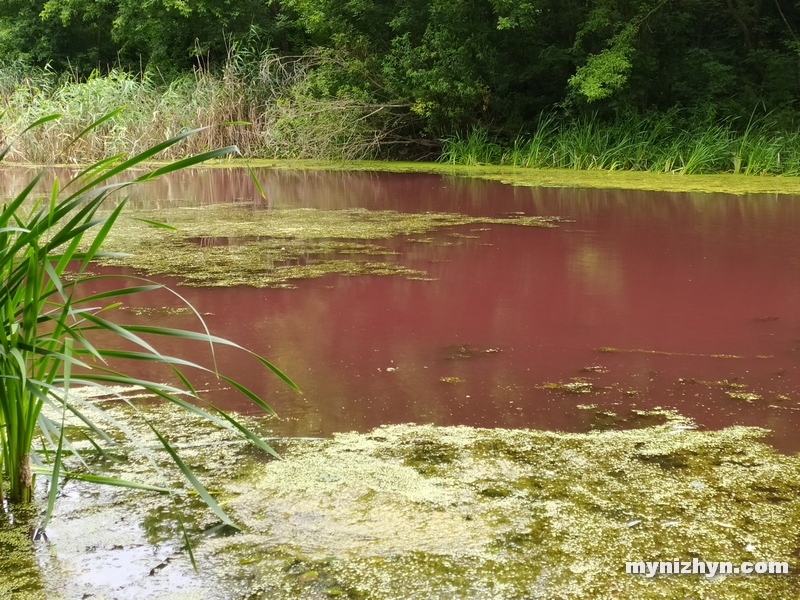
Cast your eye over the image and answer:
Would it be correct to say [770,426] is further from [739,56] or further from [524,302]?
[739,56]

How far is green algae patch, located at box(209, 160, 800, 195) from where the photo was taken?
7.15 m

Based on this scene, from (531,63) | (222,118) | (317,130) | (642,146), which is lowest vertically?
(642,146)

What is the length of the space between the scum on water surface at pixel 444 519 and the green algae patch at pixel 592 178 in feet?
19.0

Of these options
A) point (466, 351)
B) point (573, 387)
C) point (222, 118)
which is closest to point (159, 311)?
point (466, 351)

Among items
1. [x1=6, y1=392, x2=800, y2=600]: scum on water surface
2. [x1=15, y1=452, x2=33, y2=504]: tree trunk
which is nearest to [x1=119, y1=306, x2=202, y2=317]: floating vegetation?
[x1=6, y1=392, x2=800, y2=600]: scum on water surface

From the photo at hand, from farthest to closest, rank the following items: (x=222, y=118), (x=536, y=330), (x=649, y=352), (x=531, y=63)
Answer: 1. (x=222, y=118)
2. (x=531, y=63)
3. (x=536, y=330)
4. (x=649, y=352)

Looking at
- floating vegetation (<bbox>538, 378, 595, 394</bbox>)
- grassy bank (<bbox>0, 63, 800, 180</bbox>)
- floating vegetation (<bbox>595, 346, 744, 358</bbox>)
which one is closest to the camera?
floating vegetation (<bbox>538, 378, 595, 394</bbox>)

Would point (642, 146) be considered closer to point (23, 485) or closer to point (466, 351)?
point (466, 351)

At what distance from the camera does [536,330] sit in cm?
A: 273

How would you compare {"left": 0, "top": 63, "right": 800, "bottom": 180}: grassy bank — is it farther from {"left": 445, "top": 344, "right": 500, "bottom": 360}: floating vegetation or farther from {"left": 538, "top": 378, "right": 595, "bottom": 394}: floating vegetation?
{"left": 538, "top": 378, "right": 595, "bottom": 394}: floating vegetation

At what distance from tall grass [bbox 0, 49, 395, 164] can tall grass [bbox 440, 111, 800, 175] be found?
52.5 inches

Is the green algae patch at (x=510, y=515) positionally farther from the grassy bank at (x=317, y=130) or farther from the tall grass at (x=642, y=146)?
the grassy bank at (x=317, y=130)

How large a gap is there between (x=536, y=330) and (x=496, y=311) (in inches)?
10.8

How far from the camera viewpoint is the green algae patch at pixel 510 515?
1225 mm
